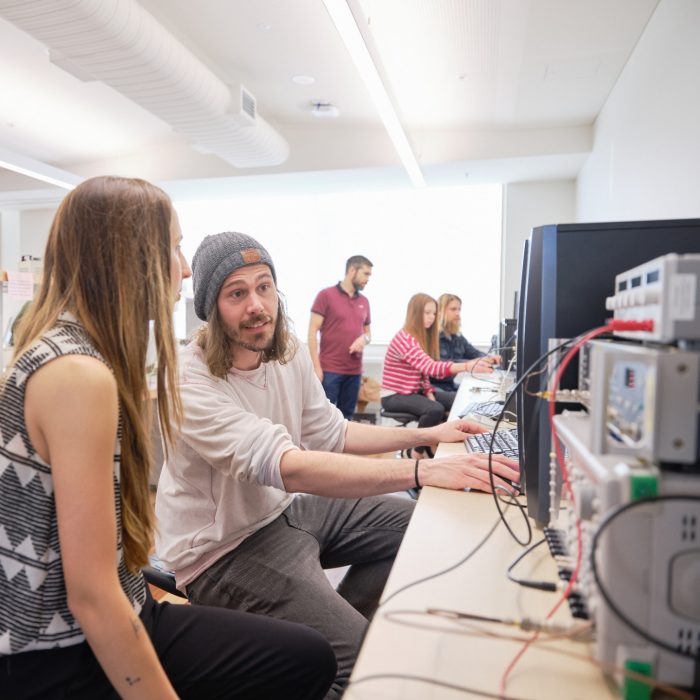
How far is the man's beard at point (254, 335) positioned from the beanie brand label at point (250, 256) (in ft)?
0.47


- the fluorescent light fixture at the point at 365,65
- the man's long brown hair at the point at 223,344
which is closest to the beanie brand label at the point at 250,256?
the man's long brown hair at the point at 223,344

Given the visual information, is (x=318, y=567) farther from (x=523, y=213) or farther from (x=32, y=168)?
(x=523, y=213)

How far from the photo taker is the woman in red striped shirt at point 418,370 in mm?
3355

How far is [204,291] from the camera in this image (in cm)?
146

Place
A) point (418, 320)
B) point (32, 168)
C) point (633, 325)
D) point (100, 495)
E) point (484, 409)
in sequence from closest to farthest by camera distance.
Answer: point (633, 325) < point (100, 495) < point (484, 409) < point (418, 320) < point (32, 168)

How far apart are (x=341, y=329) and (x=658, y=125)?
2.54m

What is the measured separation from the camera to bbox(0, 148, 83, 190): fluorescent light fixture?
4.27 metres

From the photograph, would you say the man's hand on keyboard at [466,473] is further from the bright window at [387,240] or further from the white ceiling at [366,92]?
the bright window at [387,240]

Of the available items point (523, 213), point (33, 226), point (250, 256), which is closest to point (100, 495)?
point (250, 256)

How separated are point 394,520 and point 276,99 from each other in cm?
396

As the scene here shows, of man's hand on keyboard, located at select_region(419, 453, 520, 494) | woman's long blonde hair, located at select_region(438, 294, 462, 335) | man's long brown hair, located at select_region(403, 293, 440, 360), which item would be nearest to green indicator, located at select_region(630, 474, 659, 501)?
man's hand on keyboard, located at select_region(419, 453, 520, 494)

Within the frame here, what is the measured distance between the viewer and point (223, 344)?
142 cm

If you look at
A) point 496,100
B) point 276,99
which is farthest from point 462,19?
point 276,99

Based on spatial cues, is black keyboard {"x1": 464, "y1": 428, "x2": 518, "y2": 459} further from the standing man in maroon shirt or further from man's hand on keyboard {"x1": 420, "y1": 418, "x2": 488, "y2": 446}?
the standing man in maroon shirt
